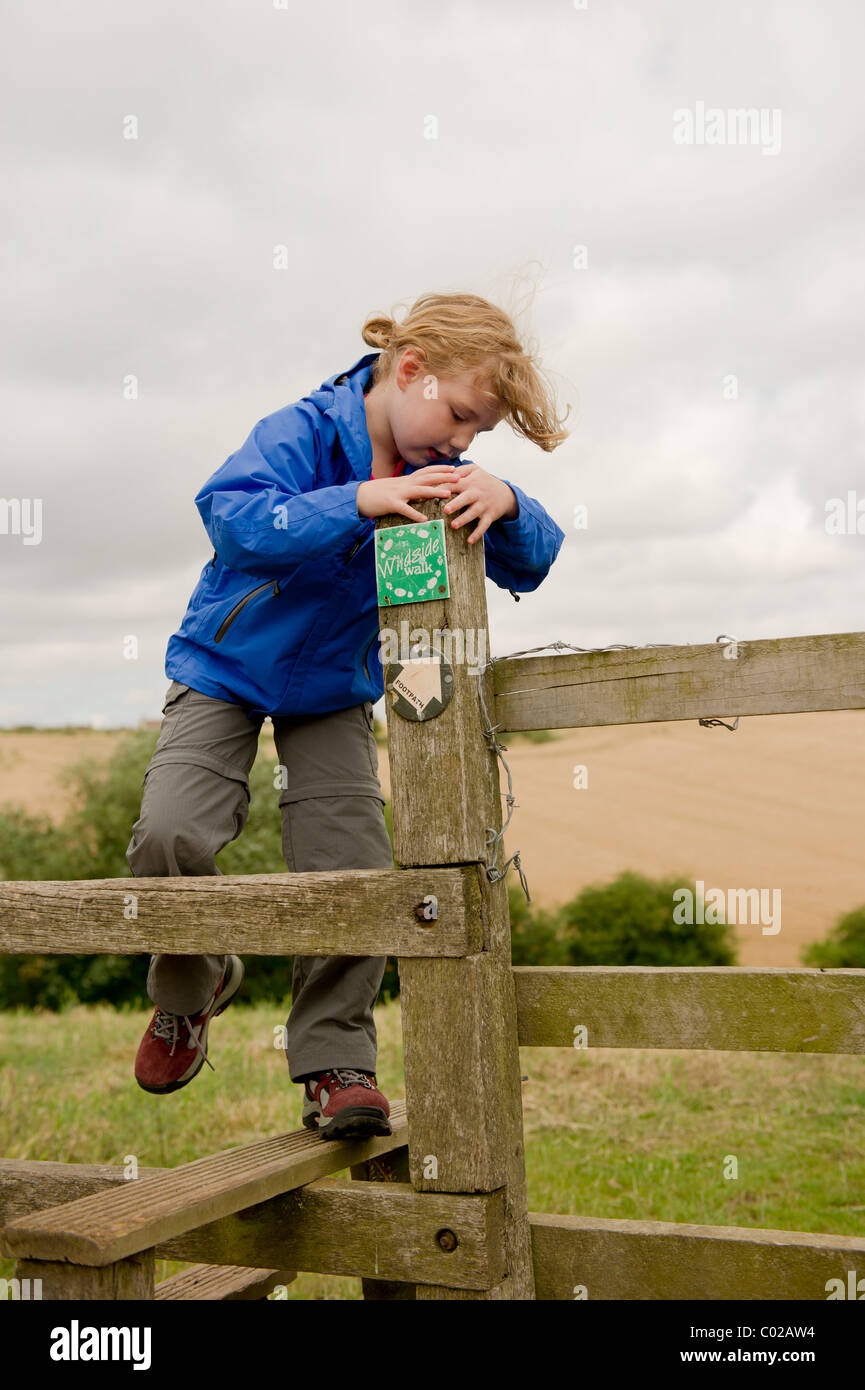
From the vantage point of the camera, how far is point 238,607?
267 cm

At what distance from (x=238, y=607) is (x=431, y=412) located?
1.93 feet

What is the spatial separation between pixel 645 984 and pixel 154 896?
0.94 meters

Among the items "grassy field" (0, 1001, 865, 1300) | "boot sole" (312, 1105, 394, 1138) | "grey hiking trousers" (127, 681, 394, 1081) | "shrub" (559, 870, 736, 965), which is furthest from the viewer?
"shrub" (559, 870, 736, 965)

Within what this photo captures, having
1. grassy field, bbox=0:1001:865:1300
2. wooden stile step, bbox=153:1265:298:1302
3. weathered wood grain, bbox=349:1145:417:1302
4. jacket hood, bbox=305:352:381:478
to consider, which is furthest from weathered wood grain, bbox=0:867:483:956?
grassy field, bbox=0:1001:865:1300

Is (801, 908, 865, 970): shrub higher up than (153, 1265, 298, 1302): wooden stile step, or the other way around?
(801, 908, 865, 970): shrub

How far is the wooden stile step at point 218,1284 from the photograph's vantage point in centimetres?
311

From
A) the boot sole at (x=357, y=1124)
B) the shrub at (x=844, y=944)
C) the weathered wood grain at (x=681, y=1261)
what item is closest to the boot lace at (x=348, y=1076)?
the boot sole at (x=357, y=1124)

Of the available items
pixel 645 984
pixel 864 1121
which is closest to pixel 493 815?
pixel 645 984

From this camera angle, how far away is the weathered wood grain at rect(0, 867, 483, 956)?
2.17 meters

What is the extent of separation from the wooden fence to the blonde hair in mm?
526

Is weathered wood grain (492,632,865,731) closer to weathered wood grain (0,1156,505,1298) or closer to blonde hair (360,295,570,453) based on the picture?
blonde hair (360,295,570,453)

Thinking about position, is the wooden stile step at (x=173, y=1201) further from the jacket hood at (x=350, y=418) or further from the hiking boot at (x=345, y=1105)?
the jacket hood at (x=350, y=418)

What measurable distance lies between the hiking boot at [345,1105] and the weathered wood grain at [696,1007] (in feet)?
1.44
